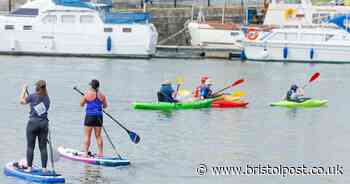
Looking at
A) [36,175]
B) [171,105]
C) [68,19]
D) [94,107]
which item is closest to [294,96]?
[171,105]

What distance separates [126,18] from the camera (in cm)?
7175

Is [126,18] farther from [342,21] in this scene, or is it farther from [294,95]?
[294,95]

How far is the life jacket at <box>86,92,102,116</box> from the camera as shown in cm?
2838

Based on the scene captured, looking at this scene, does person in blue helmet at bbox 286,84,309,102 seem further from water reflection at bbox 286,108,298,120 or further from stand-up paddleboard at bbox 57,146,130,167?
stand-up paddleboard at bbox 57,146,130,167

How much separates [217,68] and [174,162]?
121 feet

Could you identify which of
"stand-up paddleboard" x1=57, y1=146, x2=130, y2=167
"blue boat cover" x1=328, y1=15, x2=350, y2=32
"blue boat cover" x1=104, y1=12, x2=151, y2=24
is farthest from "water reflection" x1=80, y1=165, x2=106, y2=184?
"blue boat cover" x1=328, y1=15, x2=350, y2=32

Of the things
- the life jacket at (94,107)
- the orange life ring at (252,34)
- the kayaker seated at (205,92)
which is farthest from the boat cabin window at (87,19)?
the life jacket at (94,107)

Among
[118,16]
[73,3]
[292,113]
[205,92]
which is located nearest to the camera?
[292,113]

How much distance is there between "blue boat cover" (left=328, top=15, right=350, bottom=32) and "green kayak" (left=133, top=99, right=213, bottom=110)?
112ft

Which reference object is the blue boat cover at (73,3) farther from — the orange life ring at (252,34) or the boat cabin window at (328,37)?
the boat cabin window at (328,37)

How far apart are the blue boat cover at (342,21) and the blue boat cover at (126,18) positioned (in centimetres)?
1341

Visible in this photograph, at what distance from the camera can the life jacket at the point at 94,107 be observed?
Answer: 1117 inches

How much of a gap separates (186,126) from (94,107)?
1111cm

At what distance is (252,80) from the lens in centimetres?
6047
